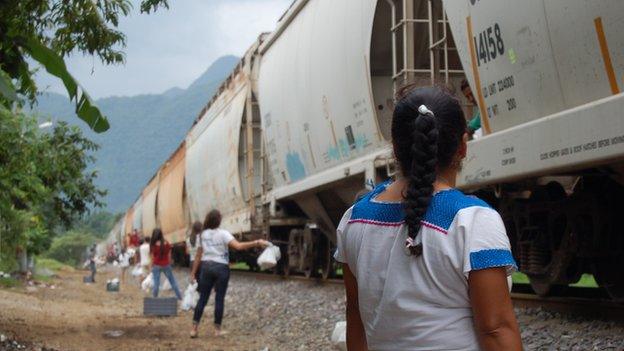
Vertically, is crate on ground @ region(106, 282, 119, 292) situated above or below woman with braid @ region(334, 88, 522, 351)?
above

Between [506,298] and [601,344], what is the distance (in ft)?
13.8

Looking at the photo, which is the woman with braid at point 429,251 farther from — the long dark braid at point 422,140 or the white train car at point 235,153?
the white train car at point 235,153

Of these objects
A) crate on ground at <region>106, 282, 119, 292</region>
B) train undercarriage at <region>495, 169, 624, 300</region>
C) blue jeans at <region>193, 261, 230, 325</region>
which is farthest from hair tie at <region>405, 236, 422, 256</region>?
crate on ground at <region>106, 282, 119, 292</region>

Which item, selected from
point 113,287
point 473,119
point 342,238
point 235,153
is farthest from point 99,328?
point 113,287

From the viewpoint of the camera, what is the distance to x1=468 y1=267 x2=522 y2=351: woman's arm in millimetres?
2023

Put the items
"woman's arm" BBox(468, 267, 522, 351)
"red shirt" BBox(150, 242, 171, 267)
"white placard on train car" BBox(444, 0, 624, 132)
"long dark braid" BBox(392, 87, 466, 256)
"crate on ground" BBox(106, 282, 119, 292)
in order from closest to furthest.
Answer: "woman's arm" BBox(468, 267, 522, 351)
"long dark braid" BBox(392, 87, 466, 256)
"white placard on train car" BBox(444, 0, 624, 132)
"red shirt" BBox(150, 242, 171, 267)
"crate on ground" BBox(106, 282, 119, 292)

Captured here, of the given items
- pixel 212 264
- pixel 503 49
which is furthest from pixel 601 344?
pixel 212 264

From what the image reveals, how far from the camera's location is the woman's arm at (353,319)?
8.02 ft

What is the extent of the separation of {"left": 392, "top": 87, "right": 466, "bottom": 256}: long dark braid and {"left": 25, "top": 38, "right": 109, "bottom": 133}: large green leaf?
324 centimetres

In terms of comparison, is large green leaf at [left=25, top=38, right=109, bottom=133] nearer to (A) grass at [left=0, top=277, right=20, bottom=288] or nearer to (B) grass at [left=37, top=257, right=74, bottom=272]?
(A) grass at [left=0, top=277, right=20, bottom=288]

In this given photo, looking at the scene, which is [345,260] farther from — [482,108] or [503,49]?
[482,108]

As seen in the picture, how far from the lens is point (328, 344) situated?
320 inches

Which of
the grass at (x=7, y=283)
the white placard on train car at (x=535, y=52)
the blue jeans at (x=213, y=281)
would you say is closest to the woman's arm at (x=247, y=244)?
the blue jeans at (x=213, y=281)

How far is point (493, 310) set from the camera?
203cm
